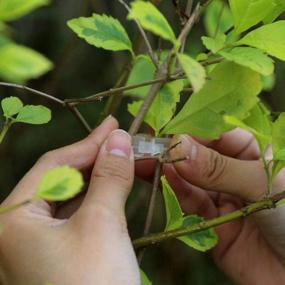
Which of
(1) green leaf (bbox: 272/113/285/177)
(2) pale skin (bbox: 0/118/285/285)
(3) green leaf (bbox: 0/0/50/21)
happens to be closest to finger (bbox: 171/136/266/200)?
(2) pale skin (bbox: 0/118/285/285)

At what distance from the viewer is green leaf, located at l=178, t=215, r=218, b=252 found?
2.63 ft

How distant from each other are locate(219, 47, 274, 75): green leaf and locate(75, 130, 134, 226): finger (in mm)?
216

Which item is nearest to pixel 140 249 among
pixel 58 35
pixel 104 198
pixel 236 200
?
pixel 104 198

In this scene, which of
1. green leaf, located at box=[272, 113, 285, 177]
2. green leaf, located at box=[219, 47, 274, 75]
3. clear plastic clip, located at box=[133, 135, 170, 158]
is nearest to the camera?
green leaf, located at box=[219, 47, 274, 75]

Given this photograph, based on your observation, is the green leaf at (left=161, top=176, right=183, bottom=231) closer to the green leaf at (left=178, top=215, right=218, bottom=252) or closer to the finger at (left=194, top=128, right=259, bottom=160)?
the green leaf at (left=178, top=215, right=218, bottom=252)

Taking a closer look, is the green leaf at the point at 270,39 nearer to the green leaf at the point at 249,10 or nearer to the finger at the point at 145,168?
the green leaf at the point at 249,10

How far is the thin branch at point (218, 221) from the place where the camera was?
70 cm

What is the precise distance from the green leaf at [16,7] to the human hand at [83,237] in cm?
38

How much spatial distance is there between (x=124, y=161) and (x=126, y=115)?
1183 millimetres

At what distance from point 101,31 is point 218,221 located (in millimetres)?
A: 274

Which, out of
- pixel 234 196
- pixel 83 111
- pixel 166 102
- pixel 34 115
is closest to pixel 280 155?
pixel 166 102

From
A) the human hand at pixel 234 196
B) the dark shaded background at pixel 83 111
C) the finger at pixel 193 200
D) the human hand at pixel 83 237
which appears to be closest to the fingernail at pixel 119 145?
the human hand at pixel 83 237

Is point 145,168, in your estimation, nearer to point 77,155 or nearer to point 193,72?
point 77,155

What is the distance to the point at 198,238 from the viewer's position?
0.82 metres
